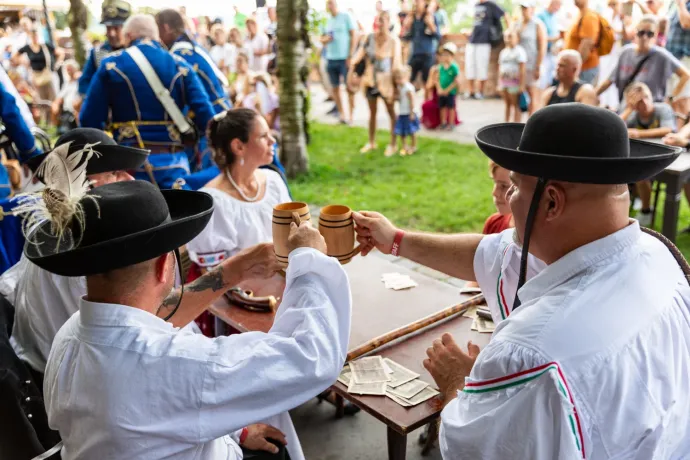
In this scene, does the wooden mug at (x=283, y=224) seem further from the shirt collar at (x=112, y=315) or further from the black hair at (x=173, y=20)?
the black hair at (x=173, y=20)

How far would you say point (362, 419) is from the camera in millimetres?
3662

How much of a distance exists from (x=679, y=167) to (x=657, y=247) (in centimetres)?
399

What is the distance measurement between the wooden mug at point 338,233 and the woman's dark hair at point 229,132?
5.04 feet

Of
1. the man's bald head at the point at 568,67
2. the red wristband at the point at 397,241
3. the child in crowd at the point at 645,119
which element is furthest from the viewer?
the man's bald head at the point at 568,67

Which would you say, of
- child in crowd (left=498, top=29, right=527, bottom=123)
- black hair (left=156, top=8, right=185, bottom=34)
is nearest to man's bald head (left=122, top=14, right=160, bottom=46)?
black hair (left=156, top=8, right=185, bottom=34)

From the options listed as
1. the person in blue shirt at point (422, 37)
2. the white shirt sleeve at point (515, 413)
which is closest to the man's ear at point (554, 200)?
the white shirt sleeve at point (515, 413)

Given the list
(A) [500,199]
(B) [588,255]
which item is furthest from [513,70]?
(B) [588,255]

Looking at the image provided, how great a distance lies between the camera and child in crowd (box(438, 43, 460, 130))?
10.8 meters

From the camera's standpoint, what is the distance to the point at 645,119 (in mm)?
6312

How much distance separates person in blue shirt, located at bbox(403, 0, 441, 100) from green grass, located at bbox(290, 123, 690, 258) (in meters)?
2.11

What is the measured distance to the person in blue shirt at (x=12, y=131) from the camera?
4.70 m

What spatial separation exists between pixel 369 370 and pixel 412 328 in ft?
1.19

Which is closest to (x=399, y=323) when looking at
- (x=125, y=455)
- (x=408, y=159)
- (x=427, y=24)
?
(x=125, y=455)

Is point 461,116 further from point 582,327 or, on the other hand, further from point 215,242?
point 582,327
